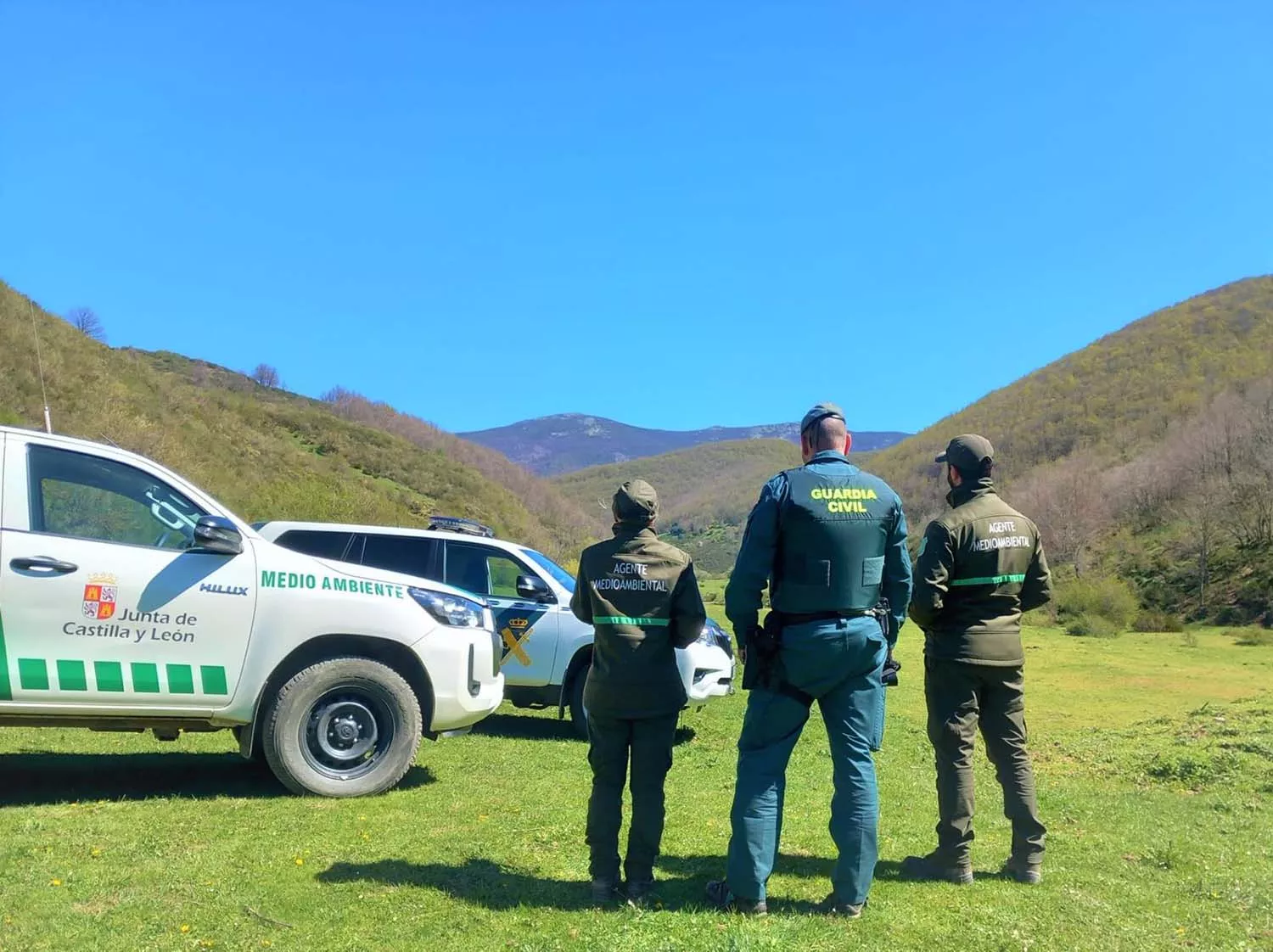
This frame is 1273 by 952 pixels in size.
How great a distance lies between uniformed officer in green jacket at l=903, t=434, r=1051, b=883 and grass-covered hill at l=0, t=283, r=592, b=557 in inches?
941

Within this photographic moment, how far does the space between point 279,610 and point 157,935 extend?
2.40m

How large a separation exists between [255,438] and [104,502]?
44067 mm

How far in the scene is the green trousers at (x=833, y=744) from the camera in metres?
3.95

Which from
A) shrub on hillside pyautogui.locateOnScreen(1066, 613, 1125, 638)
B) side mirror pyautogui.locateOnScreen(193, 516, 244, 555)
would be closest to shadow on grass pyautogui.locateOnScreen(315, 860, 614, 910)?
side mirror pyautogui.locateOnScreen(193, 516, 244, 555)

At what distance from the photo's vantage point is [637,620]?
4.25 m

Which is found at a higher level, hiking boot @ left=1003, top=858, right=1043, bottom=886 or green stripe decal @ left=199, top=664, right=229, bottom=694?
green stripe decal @ left=199, top=664, right=229, bottom=694

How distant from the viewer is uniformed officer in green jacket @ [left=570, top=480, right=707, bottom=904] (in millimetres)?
4148

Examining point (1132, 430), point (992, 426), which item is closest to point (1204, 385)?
point (1132, 430)

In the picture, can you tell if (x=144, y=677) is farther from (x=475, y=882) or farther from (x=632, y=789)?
(x=632, y=789)

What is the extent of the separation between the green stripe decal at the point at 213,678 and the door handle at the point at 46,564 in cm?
93

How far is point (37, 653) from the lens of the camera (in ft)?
17.1

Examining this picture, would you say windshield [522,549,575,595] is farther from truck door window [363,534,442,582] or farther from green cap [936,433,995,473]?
green cap [936,433,995,473]

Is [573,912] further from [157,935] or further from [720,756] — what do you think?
[720,756]

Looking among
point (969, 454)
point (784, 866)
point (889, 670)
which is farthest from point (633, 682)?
point (969, 454)
